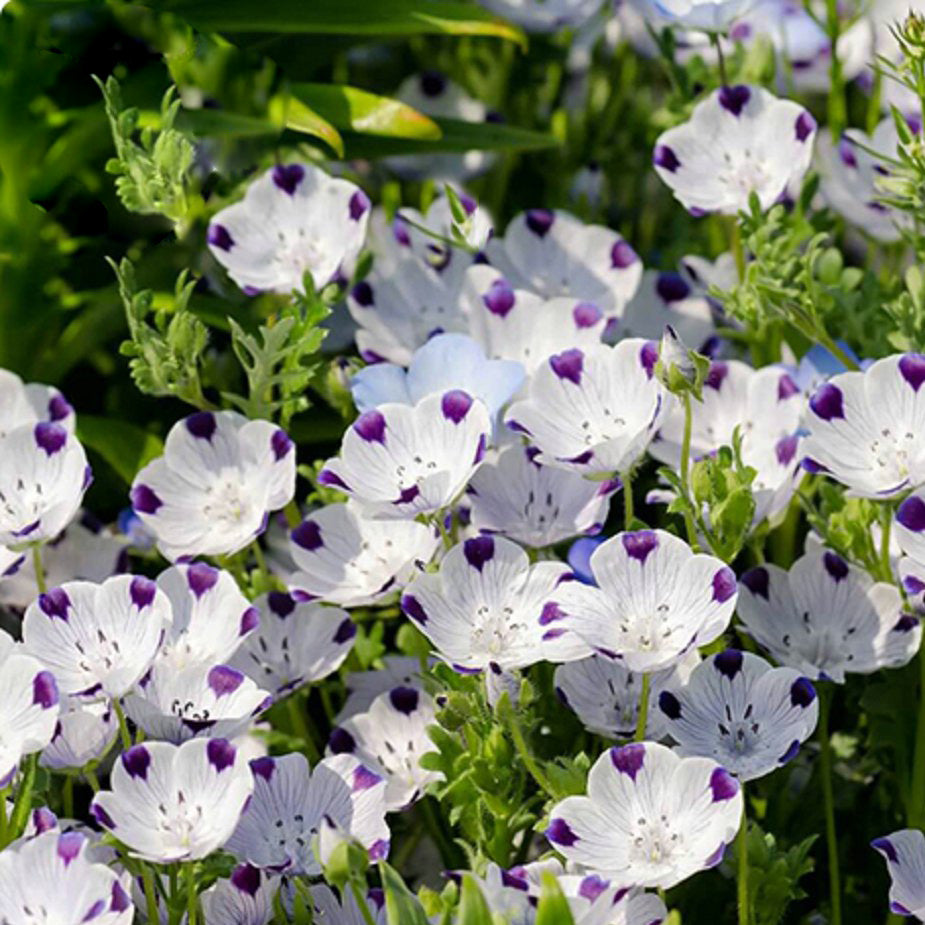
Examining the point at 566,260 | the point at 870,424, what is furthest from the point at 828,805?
the point at 566,260

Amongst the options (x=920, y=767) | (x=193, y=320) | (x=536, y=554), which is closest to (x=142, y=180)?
(x=193, y=320)

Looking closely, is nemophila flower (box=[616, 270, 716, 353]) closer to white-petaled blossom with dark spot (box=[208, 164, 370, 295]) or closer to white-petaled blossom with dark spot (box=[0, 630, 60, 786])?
white-petaled blossom with dark spot (box=[208, 164, 370, 295])

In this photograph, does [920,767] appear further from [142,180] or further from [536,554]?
[142,180]

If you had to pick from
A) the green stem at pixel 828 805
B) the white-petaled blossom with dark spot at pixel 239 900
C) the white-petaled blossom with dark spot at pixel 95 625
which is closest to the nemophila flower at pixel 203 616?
the white-petaled blossom with dark spot at pixel 95 625

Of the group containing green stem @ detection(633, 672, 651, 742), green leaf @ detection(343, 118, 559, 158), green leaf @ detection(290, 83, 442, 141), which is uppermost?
green stem @ detection(633, 672, 651, 742)

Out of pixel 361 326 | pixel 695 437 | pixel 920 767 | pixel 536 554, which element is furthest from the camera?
pixel 361 326

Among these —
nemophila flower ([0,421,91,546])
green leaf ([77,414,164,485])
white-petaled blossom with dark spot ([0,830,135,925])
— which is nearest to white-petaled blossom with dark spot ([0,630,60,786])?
white-petaled blossom with dark spot ([0,830,135,925])
